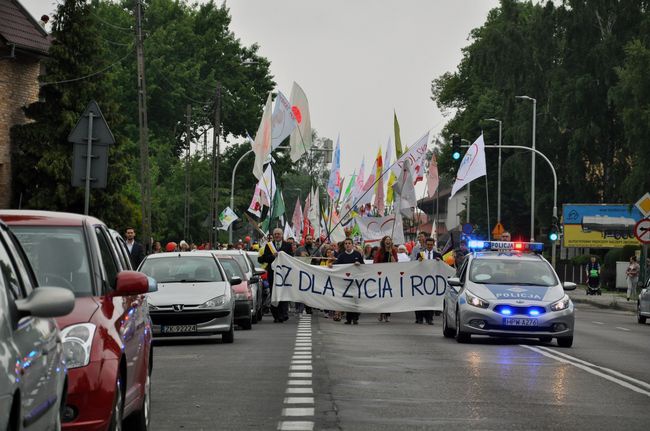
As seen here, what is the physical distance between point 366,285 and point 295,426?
21482 millimetres

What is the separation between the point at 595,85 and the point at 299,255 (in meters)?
39.6

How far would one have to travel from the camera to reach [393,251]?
3406 cm

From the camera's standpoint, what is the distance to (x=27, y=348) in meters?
6.42

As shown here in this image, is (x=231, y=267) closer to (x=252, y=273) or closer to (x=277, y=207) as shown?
(x=252, y=273)

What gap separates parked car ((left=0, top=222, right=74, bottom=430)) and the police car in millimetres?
16939

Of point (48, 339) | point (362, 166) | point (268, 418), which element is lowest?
point (268, 418)

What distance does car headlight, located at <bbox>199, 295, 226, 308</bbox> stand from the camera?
76.5 feet

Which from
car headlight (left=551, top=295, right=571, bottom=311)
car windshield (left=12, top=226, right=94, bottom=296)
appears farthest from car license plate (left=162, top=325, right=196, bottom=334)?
car windshield (left=12, top=226, right=94, bottom=296)

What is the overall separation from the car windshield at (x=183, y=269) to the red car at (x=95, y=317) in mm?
13259

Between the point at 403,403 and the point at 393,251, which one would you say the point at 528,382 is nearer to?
the point at 403,403

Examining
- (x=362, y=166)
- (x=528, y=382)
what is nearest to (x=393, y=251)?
(x=528, y=382)

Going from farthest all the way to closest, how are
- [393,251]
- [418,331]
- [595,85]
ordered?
[595,85], [393,251], [418,331]

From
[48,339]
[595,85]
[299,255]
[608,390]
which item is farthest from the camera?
[595,85]

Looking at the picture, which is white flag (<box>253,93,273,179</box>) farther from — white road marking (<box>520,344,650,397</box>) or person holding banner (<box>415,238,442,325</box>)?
white road marking (<box>520,344,650,397</box>)
